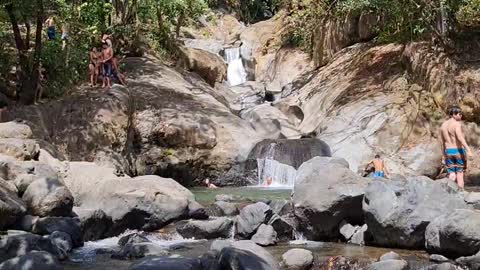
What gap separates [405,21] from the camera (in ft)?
64.2

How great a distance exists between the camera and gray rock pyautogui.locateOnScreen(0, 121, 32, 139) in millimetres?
12468

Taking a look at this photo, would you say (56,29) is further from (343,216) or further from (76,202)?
(343,216)

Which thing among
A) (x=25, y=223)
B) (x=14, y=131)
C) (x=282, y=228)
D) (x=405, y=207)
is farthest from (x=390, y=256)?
(x=14, y=131)

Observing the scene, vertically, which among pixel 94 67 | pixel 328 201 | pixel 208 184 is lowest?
pixel 208 184

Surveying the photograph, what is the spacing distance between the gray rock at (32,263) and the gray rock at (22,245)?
98 cm

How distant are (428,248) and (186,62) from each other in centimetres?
1662

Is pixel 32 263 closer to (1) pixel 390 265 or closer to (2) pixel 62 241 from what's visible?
(2) pixel 62 241

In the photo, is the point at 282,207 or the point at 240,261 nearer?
the point at 240,261

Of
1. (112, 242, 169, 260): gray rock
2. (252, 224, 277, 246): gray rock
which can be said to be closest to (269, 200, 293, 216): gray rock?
(252, 224, 277, 246): gray rock

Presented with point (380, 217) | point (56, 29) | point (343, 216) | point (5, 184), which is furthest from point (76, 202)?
point (56, 29)

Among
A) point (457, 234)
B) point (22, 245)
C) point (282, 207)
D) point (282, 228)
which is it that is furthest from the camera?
point (282, 207)

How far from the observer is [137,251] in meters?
8.86

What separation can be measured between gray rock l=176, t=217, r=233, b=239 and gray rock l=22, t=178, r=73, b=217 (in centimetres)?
203

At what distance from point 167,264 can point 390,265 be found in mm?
2779
